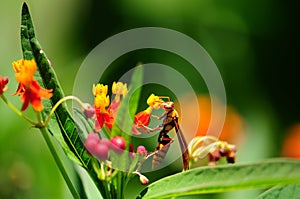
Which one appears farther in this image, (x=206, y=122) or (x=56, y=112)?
(x=206, y=122)

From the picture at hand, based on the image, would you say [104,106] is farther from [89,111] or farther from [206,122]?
[206,122]

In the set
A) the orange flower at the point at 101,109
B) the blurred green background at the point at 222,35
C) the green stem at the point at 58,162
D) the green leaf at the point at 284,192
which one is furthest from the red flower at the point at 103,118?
the blurred green background at the point at 222,35

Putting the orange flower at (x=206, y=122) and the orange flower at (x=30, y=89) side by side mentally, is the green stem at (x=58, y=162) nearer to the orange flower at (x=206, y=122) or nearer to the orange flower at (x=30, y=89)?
the orange flower at (x=30, y=89)

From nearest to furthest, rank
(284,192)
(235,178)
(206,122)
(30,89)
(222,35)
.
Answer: (235,178), (30,89), (284,192), (206,122), (222,35)

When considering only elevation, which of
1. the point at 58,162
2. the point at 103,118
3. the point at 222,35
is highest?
the point at 222,35

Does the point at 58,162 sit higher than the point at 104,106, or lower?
lower

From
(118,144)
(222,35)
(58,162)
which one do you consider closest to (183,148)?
(118,144)

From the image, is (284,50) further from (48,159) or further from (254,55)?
(48,159)
